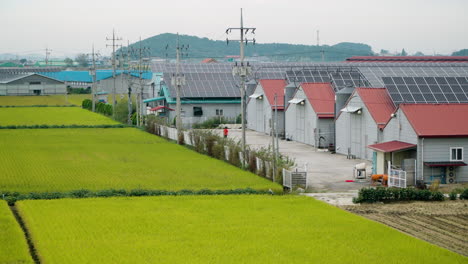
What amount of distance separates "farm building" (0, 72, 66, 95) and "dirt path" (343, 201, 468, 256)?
3337 inches

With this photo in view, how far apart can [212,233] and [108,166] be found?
1494 centimetres

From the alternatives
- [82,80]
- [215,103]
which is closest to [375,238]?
[215,103]

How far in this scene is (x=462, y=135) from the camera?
28312 millimetres

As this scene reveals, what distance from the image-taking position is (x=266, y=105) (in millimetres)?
50688

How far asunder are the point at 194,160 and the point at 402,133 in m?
10.6

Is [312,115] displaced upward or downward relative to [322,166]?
→ upward

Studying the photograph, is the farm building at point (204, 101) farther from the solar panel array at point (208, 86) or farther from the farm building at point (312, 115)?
the farm building at point (312, 115)

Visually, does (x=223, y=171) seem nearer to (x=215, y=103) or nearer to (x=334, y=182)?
(x=334, y=182)

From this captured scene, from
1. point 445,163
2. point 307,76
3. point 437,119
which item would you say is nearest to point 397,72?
point 307,76

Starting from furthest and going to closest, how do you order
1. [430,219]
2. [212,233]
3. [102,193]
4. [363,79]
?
[363,79]
[102,193]
[430,219]
[212,233]

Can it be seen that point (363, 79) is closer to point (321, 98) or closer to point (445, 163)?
point (321, 98)

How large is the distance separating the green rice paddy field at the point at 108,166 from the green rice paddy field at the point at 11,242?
5.88 metres

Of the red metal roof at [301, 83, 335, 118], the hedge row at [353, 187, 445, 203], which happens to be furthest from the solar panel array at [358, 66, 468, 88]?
the hedge row at [353, 187, 445, 203]

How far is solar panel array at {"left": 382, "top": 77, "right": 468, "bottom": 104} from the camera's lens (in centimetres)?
3428
